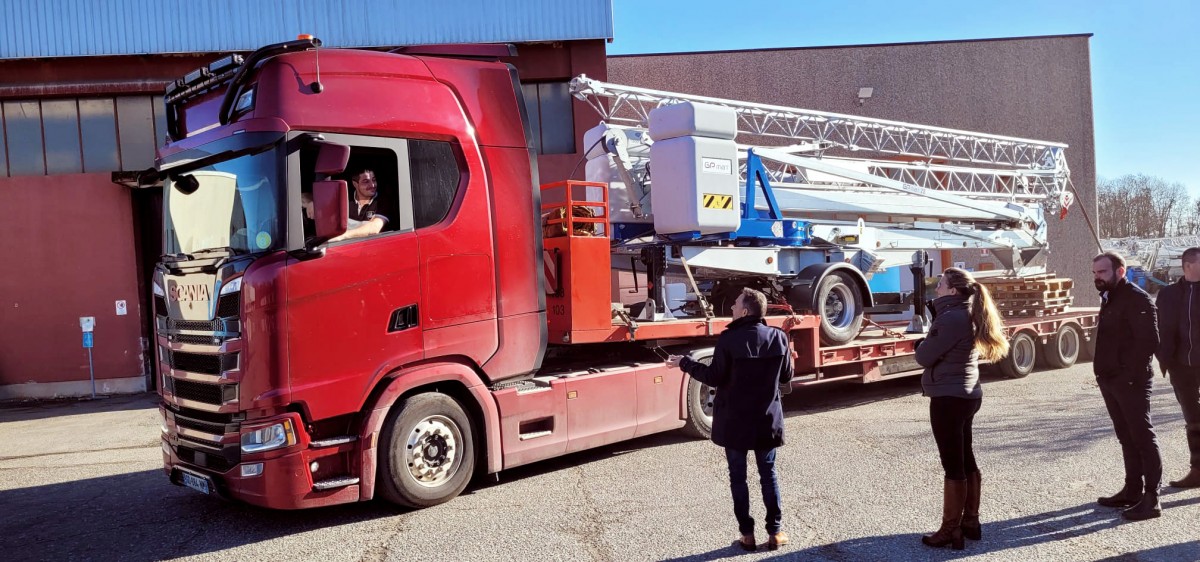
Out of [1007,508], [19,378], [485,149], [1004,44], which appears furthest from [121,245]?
[1004,44]

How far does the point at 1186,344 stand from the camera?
18.9 ft

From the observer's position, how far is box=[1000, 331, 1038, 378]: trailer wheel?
1198 cm

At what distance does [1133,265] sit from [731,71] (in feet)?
94.1

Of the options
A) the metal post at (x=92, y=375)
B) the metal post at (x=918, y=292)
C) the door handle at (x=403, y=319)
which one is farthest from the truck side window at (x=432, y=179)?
the metal post at (x=92, y=375)

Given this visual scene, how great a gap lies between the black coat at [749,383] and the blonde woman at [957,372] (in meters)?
0.88

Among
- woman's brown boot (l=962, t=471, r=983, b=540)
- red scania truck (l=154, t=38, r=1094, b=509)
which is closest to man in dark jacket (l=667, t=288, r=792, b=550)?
woman's brown boot (l=962, t=471, r=983, b=540)

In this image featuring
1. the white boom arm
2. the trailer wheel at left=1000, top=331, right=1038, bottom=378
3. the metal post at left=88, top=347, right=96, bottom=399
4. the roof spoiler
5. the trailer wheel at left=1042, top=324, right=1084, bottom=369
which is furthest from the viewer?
the metal post at left=88, top=347, right=96, bottom=399

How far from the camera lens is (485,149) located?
20.8ft

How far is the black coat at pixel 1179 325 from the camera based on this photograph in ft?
18.8

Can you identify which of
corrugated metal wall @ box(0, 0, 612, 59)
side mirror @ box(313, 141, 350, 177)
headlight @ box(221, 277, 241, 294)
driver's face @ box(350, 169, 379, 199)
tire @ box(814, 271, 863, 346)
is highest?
corrugated metal wall @ box(0, 0, 612, 59)

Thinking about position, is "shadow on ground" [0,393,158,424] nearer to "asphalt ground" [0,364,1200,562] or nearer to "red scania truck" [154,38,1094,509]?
"asphalt ground" [0,364,1200,562]

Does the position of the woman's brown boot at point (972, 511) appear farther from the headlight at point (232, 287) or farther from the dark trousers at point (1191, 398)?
the headlight at point (232, 287)

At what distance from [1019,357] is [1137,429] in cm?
739

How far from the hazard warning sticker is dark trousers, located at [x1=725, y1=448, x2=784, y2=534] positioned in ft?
12.4
